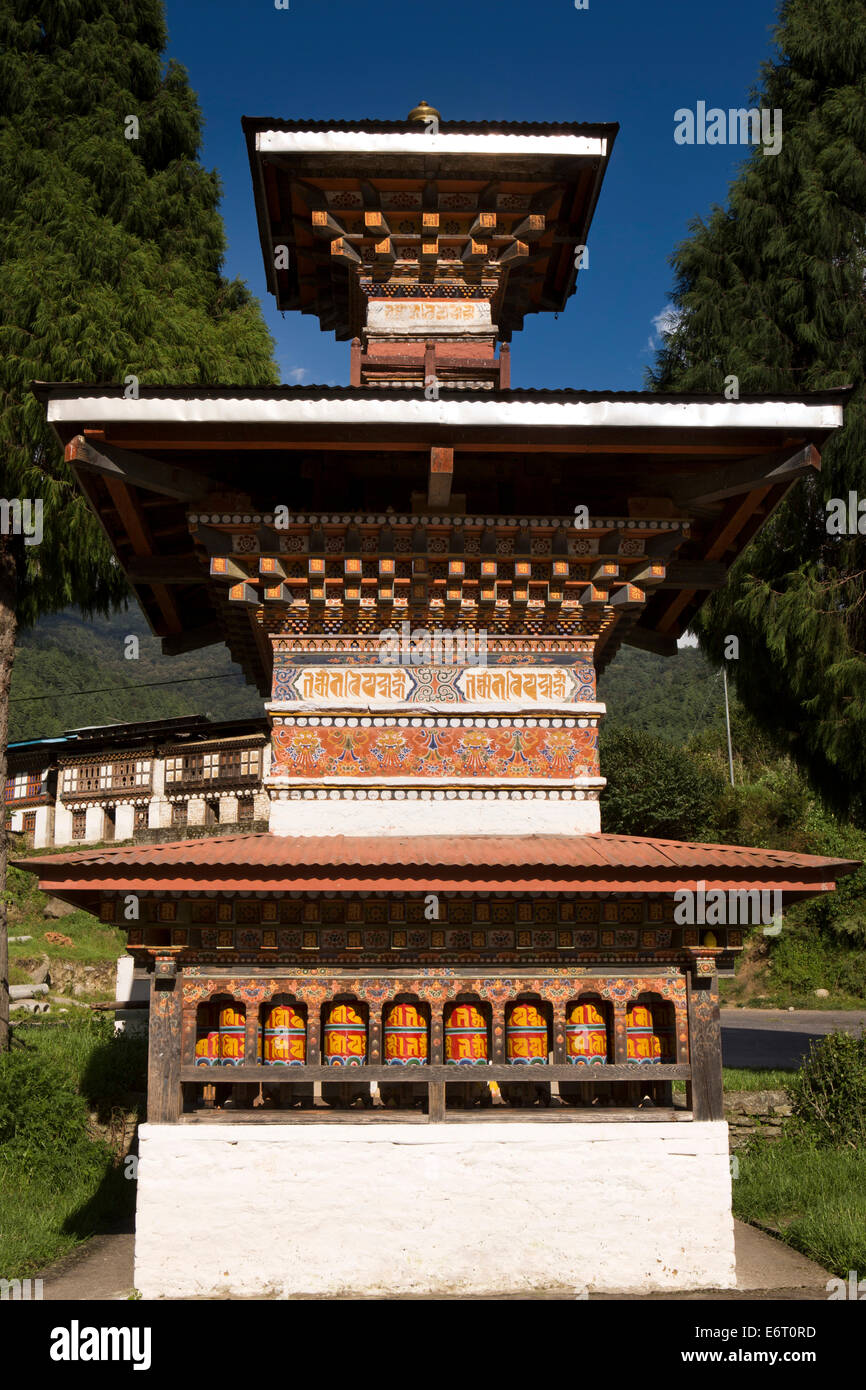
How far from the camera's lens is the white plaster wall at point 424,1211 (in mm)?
6242

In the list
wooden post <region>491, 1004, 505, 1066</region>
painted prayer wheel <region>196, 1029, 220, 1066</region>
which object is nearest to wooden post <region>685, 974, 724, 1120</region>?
wooden post <region>491, 1004, 505, 1066</region>

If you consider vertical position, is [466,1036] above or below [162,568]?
below

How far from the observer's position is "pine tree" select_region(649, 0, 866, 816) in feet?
45.7

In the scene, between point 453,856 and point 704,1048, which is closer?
point 453,856

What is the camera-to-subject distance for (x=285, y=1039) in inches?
268

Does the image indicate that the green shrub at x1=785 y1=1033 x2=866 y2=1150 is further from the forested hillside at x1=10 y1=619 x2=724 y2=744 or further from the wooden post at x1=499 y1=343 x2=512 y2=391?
the forested hillside at x1=10 y1=619 x2=724 y2=744

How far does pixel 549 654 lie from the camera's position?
304 inches

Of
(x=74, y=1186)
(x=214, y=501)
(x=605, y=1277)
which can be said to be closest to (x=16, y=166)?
(x=214, y=501)

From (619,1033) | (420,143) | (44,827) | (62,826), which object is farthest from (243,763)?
(619,1033)

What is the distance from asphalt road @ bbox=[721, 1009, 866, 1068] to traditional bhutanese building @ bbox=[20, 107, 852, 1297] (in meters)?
8.13

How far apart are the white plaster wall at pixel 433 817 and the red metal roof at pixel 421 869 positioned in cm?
79

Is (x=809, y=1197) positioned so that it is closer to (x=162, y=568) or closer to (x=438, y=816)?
(x=438, y=816)

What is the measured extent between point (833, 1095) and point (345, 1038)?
269 inches

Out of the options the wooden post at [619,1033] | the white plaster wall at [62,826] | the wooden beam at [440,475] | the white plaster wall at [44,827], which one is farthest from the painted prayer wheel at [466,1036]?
the white plaster wall at [44,827]
